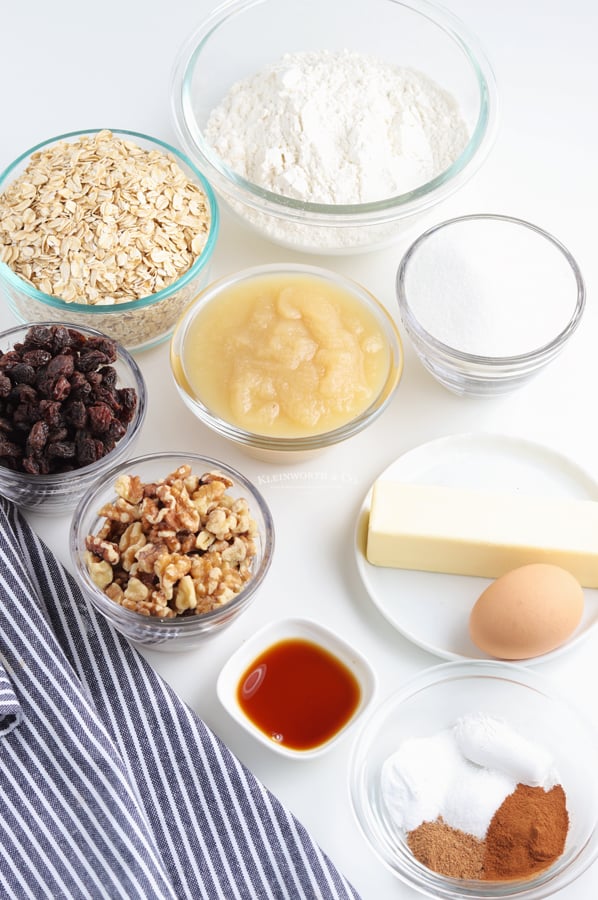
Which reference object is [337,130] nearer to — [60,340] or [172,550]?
[60,340]

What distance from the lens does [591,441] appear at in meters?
1.98

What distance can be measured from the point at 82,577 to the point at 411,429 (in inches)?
26.7

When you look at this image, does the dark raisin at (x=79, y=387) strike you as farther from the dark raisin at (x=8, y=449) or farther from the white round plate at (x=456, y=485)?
the white round plate at (x=456, y=485)

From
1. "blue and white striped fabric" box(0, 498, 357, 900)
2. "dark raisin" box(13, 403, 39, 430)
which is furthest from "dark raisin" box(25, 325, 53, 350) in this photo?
"blue and white striped fabric" box(0, 498, 357, 900)

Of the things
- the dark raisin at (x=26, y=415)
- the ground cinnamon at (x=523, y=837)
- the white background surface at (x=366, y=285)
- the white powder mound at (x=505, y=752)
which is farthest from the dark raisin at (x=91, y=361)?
the ground cinnamon at (x=523, y=837)

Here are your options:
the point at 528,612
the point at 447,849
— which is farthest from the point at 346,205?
the point at 447,849

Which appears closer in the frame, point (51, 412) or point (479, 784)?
point (479, 784)

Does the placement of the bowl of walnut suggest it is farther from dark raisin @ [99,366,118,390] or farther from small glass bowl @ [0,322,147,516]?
dark raisin @ [99,366,118,390]

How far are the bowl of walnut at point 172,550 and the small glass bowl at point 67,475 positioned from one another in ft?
0.11

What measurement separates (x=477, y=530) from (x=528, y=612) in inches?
7.3

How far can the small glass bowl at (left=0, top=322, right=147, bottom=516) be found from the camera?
5.70ft

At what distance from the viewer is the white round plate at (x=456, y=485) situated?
1.78m

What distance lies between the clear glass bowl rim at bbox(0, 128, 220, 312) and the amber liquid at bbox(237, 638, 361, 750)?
25.3 inches

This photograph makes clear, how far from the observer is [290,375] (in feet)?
5.98
